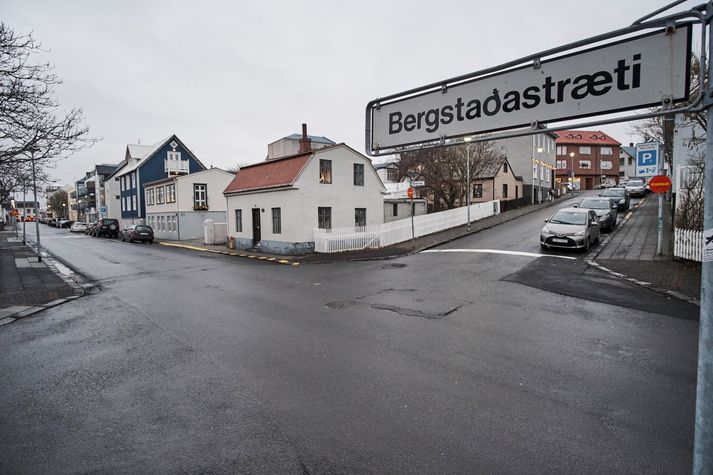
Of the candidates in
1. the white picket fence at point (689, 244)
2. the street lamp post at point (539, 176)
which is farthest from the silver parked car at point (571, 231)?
the street lamp post at point (539, 176)

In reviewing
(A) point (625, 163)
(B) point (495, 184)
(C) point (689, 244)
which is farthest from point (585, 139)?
(C) point (689, 244)

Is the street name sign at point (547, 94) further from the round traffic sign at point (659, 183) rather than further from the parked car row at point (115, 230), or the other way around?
the parked car row at point (115, 230)

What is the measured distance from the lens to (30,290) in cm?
1189

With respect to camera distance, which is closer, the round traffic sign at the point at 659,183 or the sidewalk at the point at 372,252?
the round traffic sign at the point at 659,183

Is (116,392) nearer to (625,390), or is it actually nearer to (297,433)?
(297,433)

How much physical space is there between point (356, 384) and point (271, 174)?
1933 centimetres

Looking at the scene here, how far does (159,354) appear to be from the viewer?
245 inches

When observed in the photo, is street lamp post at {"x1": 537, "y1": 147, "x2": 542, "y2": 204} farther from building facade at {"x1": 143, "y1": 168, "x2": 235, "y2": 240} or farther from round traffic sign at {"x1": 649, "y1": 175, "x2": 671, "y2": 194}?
building facade at {"x1": 143, "y1": 168, "x2": 235, "y2": 240}

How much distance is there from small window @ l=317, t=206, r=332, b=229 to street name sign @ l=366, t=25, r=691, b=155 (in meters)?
17.8

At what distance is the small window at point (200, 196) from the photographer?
1422 inches

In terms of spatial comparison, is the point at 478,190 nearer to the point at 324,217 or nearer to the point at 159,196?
the point at 324,217

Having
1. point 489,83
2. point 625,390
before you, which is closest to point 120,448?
point 489,83

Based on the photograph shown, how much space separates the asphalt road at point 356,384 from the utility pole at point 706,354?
4.99ft

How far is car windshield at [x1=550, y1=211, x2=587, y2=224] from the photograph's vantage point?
670 inches
